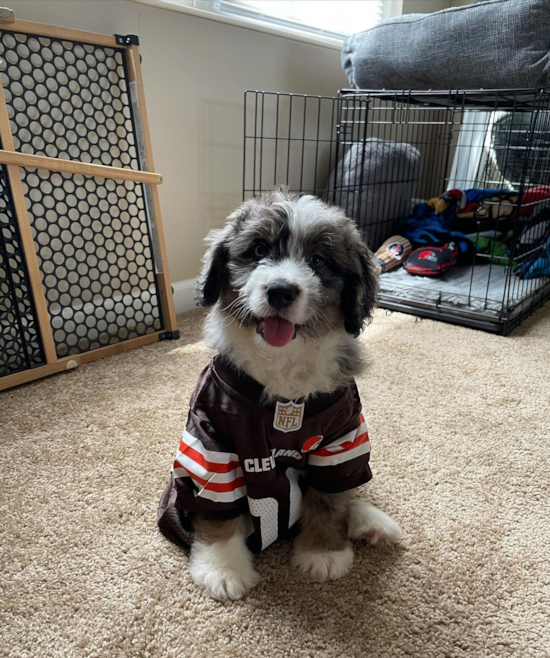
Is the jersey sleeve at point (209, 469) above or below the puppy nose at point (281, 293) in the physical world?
below

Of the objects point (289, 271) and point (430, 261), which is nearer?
point (289, 271)

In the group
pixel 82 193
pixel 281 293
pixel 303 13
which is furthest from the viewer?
pixel 303 13

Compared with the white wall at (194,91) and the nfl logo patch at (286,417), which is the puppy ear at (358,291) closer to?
the nfl logo patch at (286,417)

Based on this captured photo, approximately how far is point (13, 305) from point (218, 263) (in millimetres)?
993

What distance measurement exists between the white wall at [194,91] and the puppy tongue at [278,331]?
61.0 inches

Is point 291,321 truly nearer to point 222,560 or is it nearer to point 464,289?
A: point 222,560

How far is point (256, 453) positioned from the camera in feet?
3.41

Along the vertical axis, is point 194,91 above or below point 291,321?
above

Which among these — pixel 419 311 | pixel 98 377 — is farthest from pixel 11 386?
pixel 419 311

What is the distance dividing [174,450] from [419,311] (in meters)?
1.52

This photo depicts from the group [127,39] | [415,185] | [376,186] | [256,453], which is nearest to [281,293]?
[256,453]

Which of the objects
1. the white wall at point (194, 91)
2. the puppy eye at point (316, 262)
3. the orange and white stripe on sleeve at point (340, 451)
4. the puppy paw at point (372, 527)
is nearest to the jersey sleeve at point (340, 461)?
the orange and white stripe on sleeve at point (340, 451)

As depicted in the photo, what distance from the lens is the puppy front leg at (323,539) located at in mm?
1082

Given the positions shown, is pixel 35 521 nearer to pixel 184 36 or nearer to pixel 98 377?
pixel 98 377
